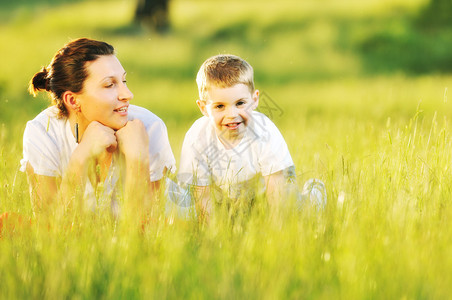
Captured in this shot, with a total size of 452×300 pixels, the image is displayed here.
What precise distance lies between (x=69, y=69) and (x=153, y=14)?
11669 millimetres

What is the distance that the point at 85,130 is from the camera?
367 cm

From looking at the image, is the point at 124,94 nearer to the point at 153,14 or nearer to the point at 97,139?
the point at 97,139

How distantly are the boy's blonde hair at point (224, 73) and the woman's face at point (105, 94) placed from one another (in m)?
0.45

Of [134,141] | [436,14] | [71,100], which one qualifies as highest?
[436,14]

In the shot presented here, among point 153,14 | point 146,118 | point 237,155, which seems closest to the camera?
point 237,155

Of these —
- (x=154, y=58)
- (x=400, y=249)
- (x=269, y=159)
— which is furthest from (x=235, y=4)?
(x=400, y=249)

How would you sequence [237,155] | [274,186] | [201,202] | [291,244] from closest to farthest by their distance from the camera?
[291,244] → [201,202] → [274,186] → [237,155]

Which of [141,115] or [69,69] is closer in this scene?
[69,69]

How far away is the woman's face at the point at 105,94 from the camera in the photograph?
3545 mm

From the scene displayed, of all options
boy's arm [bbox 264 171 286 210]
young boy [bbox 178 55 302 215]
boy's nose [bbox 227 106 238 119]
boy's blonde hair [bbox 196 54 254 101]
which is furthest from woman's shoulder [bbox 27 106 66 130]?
boy's arm [bbox 264 171 286 210]

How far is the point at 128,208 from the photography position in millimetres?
2930

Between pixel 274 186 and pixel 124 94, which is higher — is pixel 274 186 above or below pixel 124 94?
below

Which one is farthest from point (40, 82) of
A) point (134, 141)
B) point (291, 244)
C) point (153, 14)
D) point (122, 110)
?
point (153, 14)

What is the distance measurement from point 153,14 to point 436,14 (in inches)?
258
